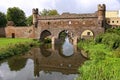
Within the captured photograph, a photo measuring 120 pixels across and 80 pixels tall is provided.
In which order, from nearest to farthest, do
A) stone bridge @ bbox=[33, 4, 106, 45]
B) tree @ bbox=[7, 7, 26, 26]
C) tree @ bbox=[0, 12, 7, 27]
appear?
stone bridge @ bbox=[33, 4, 106, 45] → tree @ bbox=[0, 12, 7, 27] → tree @ bbox=[7, 7, 26, 26]

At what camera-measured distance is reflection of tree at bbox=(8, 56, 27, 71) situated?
2733 centimetres

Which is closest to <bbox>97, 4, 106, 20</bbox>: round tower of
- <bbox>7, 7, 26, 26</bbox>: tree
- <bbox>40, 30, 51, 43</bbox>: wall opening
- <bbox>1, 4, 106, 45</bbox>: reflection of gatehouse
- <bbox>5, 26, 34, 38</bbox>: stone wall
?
<bbox>1, 4, 106, 45</bbox>: reflection of gatehouse

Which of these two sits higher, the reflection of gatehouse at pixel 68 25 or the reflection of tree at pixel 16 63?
the reflection of gatehouse at pixel 68 25

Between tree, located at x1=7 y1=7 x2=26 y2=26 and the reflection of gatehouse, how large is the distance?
20.6 metres

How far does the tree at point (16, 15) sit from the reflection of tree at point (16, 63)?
163 ft

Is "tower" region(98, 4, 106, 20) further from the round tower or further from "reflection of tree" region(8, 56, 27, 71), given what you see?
→ "reflection of tree" region(8, 56, 27, 71)

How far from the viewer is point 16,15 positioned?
82000 mm

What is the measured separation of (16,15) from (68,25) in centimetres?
3091

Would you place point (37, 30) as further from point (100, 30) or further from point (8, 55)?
point (8, 55)

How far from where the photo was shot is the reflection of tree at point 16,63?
27.3 meters

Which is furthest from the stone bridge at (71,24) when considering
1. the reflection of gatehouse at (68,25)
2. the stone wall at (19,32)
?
the stone wall at (19,32)

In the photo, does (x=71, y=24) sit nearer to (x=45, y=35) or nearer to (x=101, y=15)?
(x=101, y=15)

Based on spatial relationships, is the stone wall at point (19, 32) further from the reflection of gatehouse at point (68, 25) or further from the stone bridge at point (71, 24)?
the stone bridge at point (71, 24)

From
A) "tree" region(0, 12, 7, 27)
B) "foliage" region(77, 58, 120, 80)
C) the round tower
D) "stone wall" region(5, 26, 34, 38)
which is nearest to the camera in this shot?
"foliage" region(77, 58, 120, 80)
